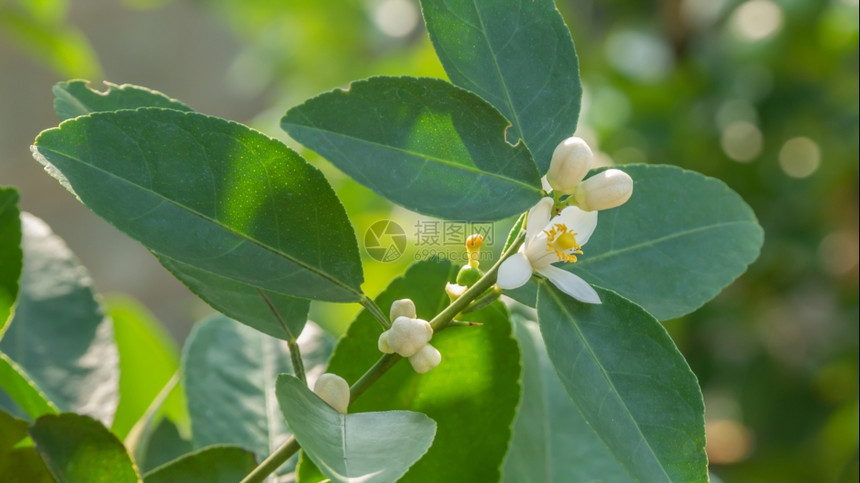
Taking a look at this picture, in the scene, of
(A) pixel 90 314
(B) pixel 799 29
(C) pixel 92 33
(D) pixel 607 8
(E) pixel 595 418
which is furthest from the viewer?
(C) pixel 92 33

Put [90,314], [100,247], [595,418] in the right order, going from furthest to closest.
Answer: [100,247] < [90,314] < [595,418]

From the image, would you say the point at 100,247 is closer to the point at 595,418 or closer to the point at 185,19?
the point at 185,19

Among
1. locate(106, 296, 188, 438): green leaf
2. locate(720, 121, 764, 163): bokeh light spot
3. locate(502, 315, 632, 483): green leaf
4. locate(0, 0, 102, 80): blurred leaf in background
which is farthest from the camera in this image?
locate(720, 121, 764, 163): bokeh light spot

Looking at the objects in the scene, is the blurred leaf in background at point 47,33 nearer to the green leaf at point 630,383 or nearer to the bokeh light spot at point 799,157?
the green leaf at point 630,383

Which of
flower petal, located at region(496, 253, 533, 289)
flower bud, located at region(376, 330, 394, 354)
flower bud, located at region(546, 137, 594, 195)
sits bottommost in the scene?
flower bud, located at region(376, 330, 394, 354)

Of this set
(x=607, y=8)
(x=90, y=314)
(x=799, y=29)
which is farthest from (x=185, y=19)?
(x=90, y=314)

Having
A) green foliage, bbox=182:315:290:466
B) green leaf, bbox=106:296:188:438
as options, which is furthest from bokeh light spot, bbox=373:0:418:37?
green foliage, bbox=182:315:290:466

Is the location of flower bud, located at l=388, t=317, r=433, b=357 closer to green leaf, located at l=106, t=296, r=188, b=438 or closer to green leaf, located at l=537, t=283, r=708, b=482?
green leaf, located at l=537, t=283, r=708, b=482

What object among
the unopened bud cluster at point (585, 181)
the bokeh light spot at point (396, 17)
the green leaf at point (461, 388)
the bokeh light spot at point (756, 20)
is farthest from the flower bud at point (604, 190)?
the bokeh light spot at point (396, 17)
